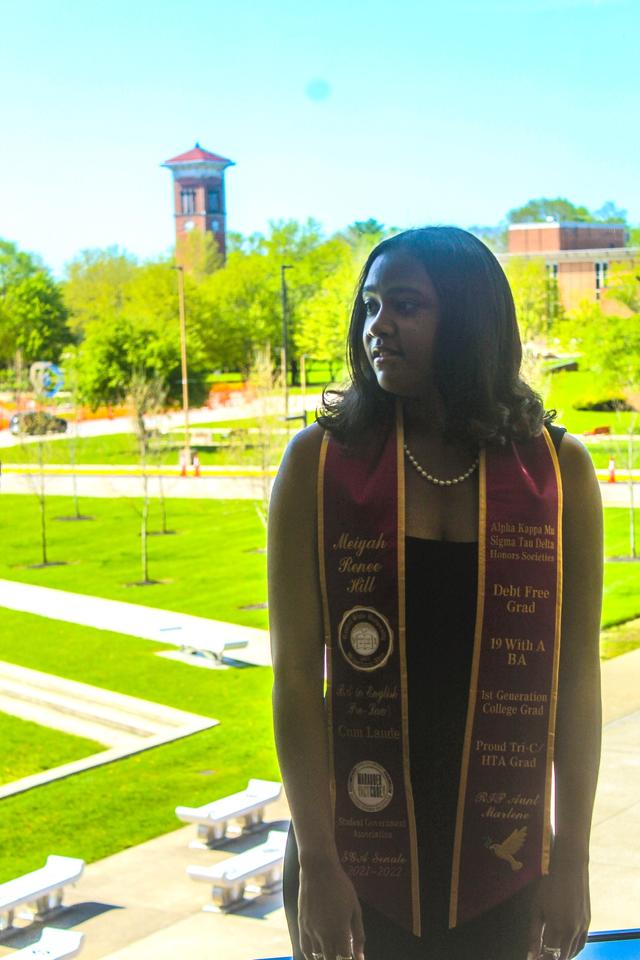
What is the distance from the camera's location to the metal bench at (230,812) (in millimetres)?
6504

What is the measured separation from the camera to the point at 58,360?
4584cm

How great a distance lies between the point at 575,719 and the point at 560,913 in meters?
0.20

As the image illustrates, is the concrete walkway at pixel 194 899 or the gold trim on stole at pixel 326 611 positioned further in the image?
the concrete walkway at pixel 194 899

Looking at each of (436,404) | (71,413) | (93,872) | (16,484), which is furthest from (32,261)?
(436,404)

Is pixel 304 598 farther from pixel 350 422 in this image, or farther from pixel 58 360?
pixel 58 360

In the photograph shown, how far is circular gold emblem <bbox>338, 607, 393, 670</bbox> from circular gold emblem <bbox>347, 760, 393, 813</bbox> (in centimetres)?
11

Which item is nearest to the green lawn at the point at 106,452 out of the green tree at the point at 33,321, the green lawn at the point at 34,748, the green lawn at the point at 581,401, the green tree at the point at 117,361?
the green tree at the point at 117,361

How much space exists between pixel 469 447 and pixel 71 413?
36762 millimetres

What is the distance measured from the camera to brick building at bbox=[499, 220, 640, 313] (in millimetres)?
49156

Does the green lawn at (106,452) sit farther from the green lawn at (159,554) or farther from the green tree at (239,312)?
the green tree at (239,312)

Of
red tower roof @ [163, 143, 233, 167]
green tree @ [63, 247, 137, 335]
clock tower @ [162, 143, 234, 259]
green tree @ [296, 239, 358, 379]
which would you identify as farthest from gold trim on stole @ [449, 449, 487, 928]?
red tower roof @ [163, 143, 233, 167]

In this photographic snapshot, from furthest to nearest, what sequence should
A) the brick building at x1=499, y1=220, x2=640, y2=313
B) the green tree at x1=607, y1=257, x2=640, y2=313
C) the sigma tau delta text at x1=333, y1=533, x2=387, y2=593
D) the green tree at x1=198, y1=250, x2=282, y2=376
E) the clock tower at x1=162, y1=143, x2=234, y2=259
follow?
1. the clock tower at x1=162, y1=143, x2=234, y2=259
2. the brick building at x1=499, y1=220, x2=640, y2=313
3. the green tree at x1=198, y1=250, x2=282, y2=376
4. the green tree at x1=607, y1=257, x2=640, y2=313
5. the sigma tau delta text at x1=333, y1=533, x2=387, y2=593

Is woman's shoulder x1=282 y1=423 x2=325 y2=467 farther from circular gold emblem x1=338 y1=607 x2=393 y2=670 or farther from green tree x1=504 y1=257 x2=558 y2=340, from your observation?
green tree x1=504 y1=257 x2=558 y2=340

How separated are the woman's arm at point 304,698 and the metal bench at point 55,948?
154 inches
